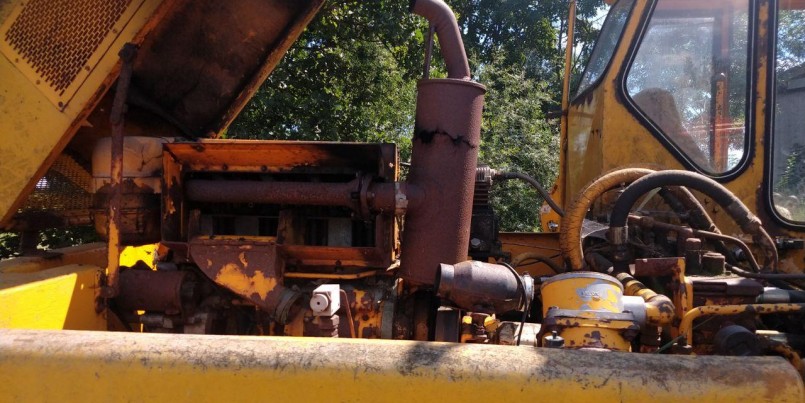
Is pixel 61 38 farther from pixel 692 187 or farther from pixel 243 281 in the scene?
pixel 692 187

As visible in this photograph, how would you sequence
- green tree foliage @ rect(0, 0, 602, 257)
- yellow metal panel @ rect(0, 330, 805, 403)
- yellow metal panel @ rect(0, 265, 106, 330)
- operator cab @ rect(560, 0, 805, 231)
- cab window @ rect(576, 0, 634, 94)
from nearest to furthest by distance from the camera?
yellow metal panel @ rect(0, 330, 805, 403), yellow metal panel @ rect(0, 265, 106, 330), operator cab @ rect(560, 0, 805, 231), cab window @ rect(576, 0, 634, 94), green tree foliage @ rect(0, 0, 602, 257)

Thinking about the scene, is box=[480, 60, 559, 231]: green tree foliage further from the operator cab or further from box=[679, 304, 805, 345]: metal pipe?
box=[679, 304, 805, 345]: metal pipe

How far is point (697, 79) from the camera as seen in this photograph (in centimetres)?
328

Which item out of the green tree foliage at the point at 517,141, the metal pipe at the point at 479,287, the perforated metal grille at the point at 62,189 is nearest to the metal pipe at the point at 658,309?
the metal pipe at the point at 479,287

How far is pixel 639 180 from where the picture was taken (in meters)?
2.78

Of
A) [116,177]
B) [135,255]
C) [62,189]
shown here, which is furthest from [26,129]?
[135,255]

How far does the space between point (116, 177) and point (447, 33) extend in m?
1.69

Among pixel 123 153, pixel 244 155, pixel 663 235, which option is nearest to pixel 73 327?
pixel 123 153

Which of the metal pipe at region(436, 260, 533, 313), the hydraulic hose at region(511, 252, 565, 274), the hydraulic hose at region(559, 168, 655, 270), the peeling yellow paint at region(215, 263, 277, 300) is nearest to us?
the metal pipe at region(436, 260, 533, 313)

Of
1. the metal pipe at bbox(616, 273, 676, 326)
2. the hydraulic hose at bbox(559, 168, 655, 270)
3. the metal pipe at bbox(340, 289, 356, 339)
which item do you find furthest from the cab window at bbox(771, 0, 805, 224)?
the metal pipe at bbox(340, 289, 356, 339)

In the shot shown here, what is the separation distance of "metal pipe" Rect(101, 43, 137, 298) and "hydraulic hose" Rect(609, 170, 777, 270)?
2.29 metres

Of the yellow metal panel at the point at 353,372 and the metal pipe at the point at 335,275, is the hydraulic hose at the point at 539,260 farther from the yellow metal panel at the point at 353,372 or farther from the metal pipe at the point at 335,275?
the yellow metal panel at the point at 353,372

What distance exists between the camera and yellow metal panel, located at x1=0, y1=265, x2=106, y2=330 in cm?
237

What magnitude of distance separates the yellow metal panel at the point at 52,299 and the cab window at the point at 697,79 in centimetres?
291
